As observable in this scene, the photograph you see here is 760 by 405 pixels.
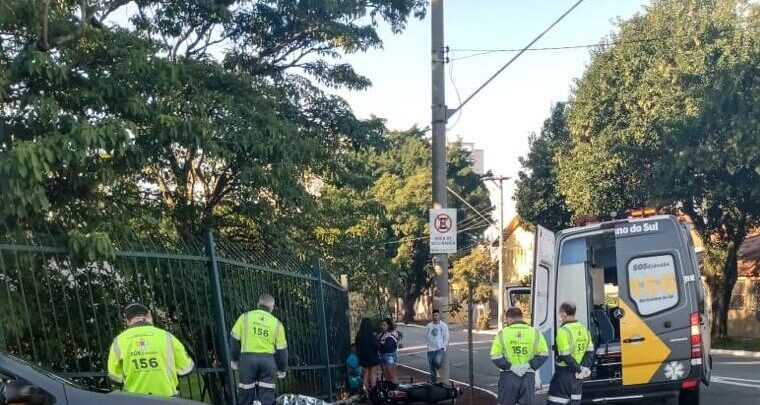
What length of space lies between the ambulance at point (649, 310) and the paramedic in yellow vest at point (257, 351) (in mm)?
2963

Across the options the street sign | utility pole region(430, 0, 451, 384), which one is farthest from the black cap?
utility pole region(430, 0, 451, 384)

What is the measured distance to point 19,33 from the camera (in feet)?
25.6

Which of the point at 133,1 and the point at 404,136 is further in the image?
the point at 404,136

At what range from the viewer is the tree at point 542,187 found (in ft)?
103

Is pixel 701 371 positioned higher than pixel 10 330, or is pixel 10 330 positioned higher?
pixel 10 330

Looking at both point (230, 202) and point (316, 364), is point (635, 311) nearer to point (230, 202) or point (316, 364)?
point (316, 364)

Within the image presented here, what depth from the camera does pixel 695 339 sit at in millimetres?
9133

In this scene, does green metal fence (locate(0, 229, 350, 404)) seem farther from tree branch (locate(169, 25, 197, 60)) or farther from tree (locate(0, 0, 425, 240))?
tree branch (locate(169, 25, 197, 60))

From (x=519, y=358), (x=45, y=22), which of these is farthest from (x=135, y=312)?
(x=519, y=358)

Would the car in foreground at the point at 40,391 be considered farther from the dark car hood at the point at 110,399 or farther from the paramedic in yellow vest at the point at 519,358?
the paramedic in yellow vest at the point at 519,358

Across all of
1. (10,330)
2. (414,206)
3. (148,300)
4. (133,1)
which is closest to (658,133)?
(133,1)

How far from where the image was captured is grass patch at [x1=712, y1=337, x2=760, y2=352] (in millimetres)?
24837

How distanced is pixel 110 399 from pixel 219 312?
3822 millimetres

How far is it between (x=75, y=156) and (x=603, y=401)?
6412mm
